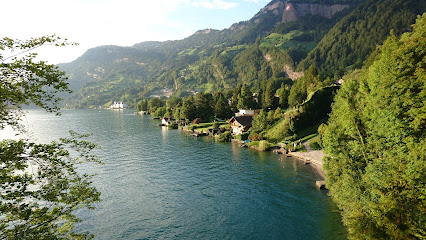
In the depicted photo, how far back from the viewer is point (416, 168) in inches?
827

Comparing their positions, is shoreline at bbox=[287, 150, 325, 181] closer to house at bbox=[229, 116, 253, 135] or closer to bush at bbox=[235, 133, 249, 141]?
bush at bbox=[235, 133, 249, 141]

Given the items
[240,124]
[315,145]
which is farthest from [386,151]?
[240,124]

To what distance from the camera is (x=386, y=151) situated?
28844 mm

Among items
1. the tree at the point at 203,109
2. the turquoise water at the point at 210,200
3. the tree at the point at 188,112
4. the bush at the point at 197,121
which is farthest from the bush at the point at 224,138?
the tree at the point at 188,112

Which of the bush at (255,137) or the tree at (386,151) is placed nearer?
the tree at (386,151)

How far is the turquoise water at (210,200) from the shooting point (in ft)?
98.0

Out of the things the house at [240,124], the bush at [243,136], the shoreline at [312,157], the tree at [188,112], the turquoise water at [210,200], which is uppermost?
the tree at [188,112]

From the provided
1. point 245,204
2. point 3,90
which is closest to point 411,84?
point 245,204

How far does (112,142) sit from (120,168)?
36.7m

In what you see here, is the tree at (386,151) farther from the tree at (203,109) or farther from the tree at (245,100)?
the tree at (203,109)

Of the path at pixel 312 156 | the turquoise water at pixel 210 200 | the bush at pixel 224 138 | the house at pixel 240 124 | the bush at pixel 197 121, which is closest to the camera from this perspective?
the turquoise water at pixel 210 200

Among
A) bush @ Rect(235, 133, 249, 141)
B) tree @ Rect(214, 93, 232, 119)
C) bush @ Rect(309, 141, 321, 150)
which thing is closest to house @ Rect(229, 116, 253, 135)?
bush @ Rect(235, 133, 249, 141)

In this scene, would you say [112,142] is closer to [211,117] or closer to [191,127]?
[191,127]

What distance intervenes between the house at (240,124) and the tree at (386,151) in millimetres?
50177
